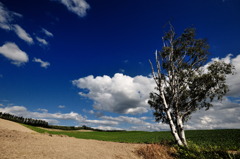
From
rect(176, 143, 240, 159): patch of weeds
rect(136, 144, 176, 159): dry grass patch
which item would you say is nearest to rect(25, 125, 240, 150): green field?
rect(176, 143, 240, 159): patch of weeds

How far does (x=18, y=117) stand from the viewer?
273ft

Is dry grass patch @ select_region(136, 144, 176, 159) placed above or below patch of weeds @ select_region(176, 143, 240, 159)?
below

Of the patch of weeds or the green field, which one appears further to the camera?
the green field

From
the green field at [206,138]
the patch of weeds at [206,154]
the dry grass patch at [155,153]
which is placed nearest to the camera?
the patch of weeds at [206,154]

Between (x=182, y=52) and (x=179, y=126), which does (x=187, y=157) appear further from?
(x=182, y=52)

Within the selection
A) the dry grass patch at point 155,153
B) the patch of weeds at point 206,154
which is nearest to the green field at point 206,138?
the patch of weeds at point 206,154

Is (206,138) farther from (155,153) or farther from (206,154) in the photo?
(155,153)

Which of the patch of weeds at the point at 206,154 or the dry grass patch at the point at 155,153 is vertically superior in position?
the patch of weeds at the point at 206,154

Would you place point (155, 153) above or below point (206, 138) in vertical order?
below

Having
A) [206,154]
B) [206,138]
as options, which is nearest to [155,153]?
[206,154]

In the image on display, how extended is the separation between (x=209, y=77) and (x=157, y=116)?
9097 millimetres

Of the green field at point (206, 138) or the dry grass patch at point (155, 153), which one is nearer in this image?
the dry grass patch at point (155, 153)

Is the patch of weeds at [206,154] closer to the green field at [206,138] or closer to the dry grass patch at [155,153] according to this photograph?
the dry grass patch at [155,153]

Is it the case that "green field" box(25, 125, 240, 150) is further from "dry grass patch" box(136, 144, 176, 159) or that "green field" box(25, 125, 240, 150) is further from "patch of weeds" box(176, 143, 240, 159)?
"dry grass patch" box(136, 144, 176, 159)
